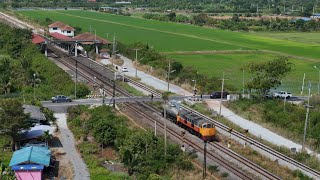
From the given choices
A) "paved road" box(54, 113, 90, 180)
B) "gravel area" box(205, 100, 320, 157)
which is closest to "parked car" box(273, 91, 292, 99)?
"gravel area" box(205, 100, 320, 157)

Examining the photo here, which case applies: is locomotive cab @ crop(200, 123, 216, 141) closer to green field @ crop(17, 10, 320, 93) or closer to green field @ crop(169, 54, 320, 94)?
green field @ crop(169, 54, 320, 94)

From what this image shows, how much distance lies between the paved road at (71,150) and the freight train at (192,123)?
795cm

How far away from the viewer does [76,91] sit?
53.9 m

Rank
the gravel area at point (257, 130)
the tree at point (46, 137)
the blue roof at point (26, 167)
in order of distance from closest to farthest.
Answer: the blue roof at point (26, 167) → the tree at point (46, 137) → the gravel area at point (257, 130)

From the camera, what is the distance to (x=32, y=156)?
30984mm

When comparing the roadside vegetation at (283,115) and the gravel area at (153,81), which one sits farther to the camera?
the gravel area at (153,81)

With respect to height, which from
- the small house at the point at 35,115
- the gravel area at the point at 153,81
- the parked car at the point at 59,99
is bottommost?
the gravel area at the point at 153,81

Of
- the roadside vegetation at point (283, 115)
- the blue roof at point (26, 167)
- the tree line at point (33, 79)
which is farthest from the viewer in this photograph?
the tree line at point (33, 79)

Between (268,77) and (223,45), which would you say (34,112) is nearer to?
(268,77)

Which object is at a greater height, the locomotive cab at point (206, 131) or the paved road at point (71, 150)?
the locomotive cab at point (206, 131)

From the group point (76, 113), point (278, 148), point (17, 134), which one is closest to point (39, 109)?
point (76, 113)

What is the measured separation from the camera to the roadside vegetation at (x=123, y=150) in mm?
31609

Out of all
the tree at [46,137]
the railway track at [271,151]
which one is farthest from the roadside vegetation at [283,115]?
the tree at [46,137]

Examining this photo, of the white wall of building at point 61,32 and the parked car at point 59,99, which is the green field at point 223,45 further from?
the parked car at point 59,99
